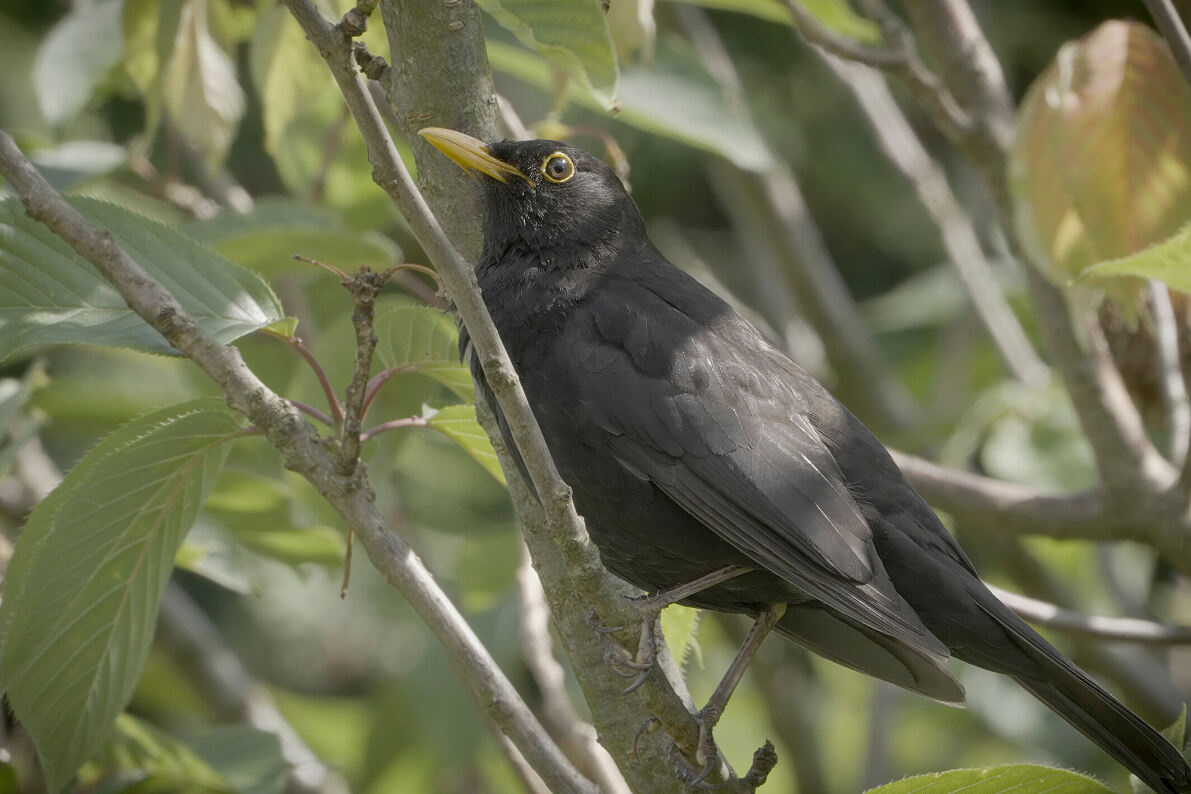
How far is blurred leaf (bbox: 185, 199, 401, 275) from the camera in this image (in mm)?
3625

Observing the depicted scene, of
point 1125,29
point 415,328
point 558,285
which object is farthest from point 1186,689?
point 415,328

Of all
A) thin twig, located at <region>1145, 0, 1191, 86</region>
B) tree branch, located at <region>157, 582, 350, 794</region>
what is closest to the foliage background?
tree branch, located at <region>157, 582, 350, 794</region>

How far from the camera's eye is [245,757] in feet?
11.9

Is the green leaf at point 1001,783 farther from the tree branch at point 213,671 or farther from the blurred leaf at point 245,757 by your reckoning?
the tree branch at point 213,671

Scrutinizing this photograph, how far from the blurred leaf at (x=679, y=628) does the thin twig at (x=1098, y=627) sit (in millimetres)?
1053

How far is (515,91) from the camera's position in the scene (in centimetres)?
759

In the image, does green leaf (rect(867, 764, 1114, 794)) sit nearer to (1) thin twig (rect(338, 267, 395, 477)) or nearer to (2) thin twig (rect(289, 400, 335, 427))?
(1) thin twig (rect(338, 267, 395, 477))

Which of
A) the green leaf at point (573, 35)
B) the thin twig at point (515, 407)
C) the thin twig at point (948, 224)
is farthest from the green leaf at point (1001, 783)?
the thin twig at point (948, 224)

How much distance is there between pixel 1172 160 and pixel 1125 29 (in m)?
0.43

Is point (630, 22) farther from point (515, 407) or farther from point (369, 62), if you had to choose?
point (515, 407)

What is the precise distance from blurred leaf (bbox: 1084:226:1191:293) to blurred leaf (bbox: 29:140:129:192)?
3.04 m

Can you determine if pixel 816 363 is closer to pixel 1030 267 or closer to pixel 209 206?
pixel 1030 267

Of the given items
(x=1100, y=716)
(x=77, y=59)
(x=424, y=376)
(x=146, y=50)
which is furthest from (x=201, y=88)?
(x=1100, y=716)

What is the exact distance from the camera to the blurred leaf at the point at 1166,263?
232cm
